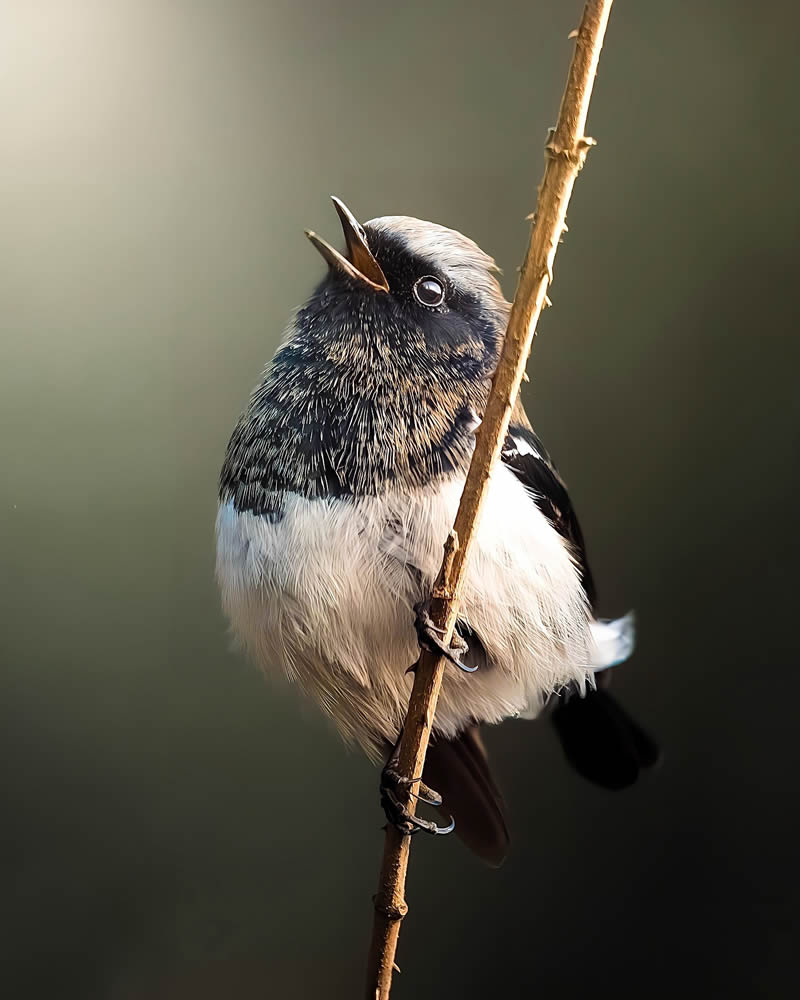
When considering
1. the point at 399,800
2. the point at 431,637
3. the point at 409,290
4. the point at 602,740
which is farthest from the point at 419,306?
the point at 602,740

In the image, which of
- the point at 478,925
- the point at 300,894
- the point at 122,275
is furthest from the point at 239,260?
the point at 478,925

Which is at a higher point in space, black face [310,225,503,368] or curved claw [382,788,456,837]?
black face [310,225,503,368]

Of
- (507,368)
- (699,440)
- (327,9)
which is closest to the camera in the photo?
(507,368)

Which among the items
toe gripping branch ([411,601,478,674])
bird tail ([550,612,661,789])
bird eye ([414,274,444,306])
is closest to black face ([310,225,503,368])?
bird eye ([414,274,444,306])

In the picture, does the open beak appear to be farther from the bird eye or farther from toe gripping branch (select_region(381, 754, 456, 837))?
toe gripping branch (select_region(381, 754, 456, 837))

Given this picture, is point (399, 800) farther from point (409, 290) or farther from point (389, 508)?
point (409, 290)

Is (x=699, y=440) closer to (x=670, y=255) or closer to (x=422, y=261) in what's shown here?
(x=670, y=255)

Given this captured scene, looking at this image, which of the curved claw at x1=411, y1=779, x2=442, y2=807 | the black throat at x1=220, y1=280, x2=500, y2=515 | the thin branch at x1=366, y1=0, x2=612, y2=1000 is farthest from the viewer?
the curved claw at x1=411, y1=779, x2=442, y2=807
